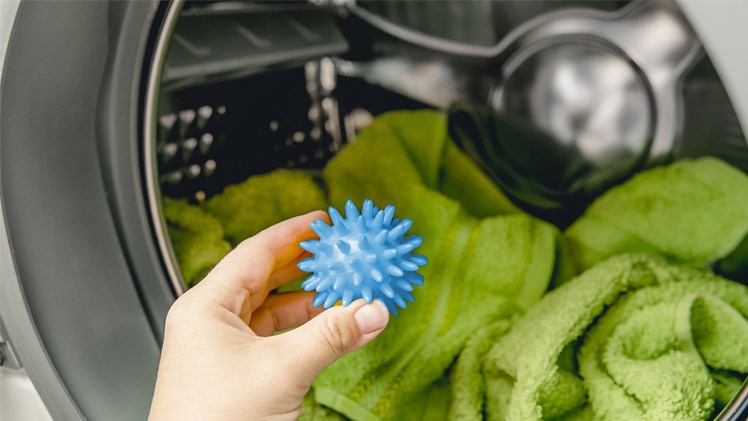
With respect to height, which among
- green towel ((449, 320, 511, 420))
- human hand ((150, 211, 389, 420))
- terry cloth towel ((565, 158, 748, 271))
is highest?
human hand ((150, 211, 389, 420))

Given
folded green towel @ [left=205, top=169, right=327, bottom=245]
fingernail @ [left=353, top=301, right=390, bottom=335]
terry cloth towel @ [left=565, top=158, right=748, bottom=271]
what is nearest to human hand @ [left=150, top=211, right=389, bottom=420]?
fingernail @ [left=353, top=301, right=390, bottom=335]

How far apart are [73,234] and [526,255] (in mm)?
460

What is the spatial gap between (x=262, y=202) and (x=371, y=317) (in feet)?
1.16

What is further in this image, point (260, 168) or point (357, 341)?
point (260, 168)

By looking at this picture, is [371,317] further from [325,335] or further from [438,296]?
[438,296]

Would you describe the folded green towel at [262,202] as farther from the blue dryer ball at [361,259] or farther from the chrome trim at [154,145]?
the blue dryer ball at [361,259]

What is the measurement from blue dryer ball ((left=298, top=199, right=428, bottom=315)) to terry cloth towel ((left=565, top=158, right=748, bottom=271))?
307mm

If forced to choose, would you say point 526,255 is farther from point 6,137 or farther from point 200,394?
point 6,137

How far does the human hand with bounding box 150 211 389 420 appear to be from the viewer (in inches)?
18.2

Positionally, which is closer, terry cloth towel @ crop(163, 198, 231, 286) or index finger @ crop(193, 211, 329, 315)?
index finger @ crop(193, 211, 329, 315)

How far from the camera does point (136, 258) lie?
0.64m

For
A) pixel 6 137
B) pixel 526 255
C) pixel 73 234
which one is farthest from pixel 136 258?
pixel 526 255

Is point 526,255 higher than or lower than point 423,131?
lower

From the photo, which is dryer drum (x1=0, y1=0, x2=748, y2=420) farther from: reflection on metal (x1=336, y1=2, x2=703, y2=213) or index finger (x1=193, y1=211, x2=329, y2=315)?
index finger (x1=193, y1=211, x2=329, y2=315)
